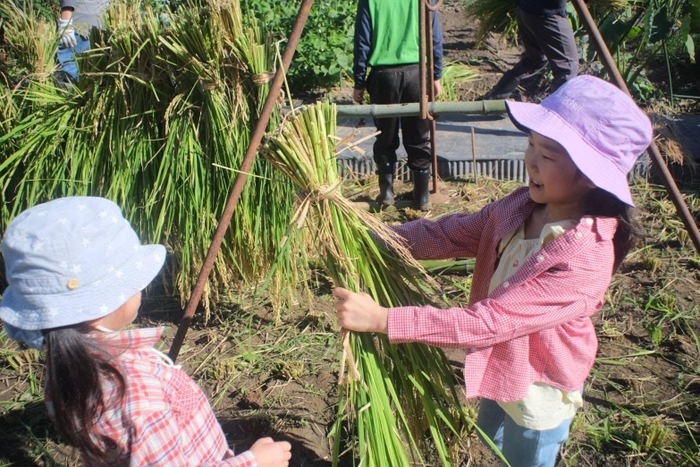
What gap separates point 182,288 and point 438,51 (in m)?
2.43

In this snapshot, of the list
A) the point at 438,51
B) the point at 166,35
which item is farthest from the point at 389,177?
the point at 166,35

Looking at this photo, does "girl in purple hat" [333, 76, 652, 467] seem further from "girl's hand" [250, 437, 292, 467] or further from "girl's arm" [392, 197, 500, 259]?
"girl's hand" [250, 437, 292, 467]

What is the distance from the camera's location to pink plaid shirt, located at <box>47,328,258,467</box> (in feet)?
3.90

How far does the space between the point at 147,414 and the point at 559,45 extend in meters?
4.35

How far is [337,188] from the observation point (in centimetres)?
173

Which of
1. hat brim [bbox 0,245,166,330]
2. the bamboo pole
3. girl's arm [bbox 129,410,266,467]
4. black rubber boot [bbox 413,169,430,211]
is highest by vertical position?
A: the bamboo pole

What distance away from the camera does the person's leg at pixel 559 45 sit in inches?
186

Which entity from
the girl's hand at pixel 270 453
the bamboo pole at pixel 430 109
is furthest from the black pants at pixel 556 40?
the girl's hand at pixel 270 453

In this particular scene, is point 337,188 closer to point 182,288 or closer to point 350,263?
point 350,263

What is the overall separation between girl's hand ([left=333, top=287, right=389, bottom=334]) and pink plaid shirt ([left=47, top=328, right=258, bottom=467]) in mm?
416

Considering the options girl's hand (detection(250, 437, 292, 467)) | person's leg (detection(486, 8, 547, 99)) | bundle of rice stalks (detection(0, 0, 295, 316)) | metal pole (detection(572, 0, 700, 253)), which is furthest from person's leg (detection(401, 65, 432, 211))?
girl's hand (detection(250, 437, 292, 467))

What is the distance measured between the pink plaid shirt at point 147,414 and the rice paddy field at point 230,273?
0.72m

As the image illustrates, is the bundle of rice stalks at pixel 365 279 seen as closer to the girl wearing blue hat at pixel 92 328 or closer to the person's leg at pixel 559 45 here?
the girl wearing blue hat at pixel 92 328

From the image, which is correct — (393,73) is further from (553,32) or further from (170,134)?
(170,134)
